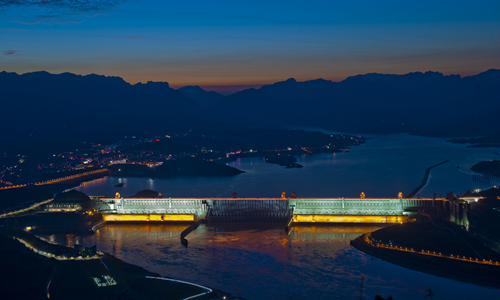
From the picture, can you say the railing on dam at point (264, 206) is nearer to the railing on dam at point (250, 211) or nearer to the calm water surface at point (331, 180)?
the railing on dam at point (250, 211)

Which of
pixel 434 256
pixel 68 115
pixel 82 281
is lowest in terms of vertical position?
pixel 434 256

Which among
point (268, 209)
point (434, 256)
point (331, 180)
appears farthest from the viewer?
point (331, 180)

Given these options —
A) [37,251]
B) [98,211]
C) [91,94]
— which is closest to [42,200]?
[98,211]

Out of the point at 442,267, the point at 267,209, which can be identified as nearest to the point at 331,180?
the point at 267,209

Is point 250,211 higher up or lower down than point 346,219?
higher up

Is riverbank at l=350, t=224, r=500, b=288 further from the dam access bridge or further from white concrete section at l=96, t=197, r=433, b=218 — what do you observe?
white concrete section at l=96, t=197, r=433, b=218

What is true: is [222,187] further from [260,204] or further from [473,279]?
[473,279]

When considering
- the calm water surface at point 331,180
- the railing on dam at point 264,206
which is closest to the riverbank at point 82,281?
the railing on dam at point 264,206

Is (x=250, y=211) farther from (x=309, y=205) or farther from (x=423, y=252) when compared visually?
(x=423, y=252)
